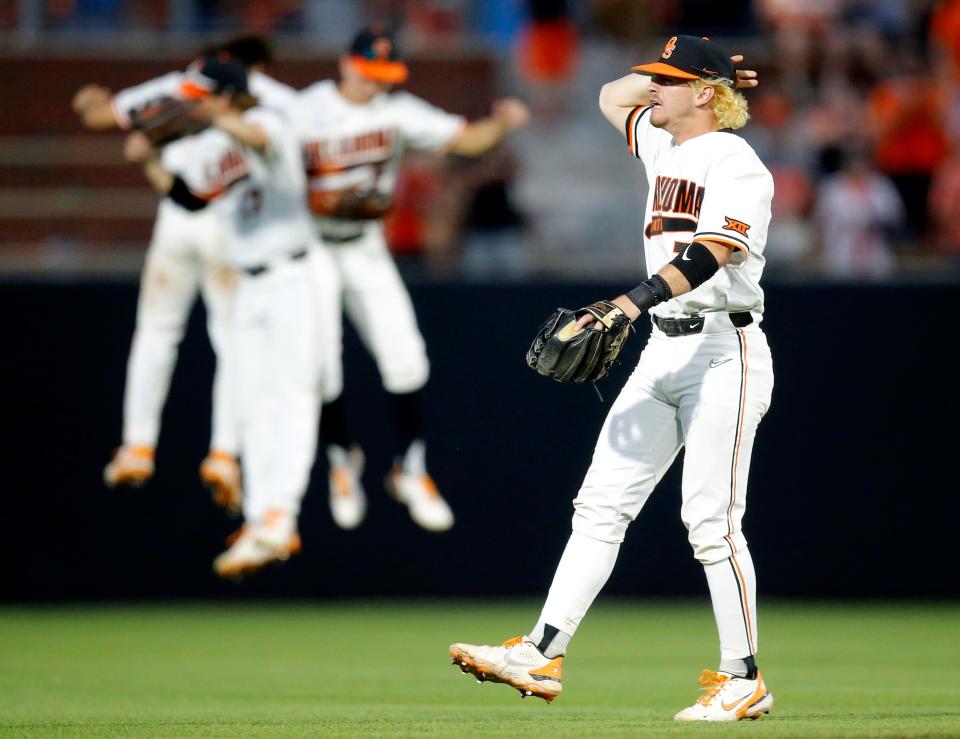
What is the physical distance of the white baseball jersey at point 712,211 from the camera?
17.6 ft

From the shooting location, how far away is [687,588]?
11586 millimetres

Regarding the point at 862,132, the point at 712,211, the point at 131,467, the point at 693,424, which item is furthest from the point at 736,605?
the point at 862,132

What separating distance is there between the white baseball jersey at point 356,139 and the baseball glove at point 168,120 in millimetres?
702

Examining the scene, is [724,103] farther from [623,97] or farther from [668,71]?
[623,97]

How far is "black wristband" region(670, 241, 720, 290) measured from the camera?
17.1ft

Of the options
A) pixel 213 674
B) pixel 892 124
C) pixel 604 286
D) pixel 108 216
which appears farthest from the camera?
pixel 892 124

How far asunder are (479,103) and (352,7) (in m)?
1.29

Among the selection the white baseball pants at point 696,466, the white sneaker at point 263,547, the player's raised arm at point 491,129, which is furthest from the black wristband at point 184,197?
the white baseball pants at point 696,466

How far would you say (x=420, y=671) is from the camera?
7.97 metres

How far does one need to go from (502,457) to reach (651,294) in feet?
20.9

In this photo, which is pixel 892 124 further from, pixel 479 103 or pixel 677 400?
pixel 677 400

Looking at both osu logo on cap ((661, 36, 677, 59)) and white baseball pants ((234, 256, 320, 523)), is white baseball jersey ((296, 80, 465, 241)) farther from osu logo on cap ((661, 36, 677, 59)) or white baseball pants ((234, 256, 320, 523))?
osu logo on cap ((661, 36, 677, 59))

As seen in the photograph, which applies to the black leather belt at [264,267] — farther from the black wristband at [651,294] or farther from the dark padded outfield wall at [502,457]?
the black wristband at [651,294]

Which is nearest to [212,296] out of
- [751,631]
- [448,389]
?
[448,389]
